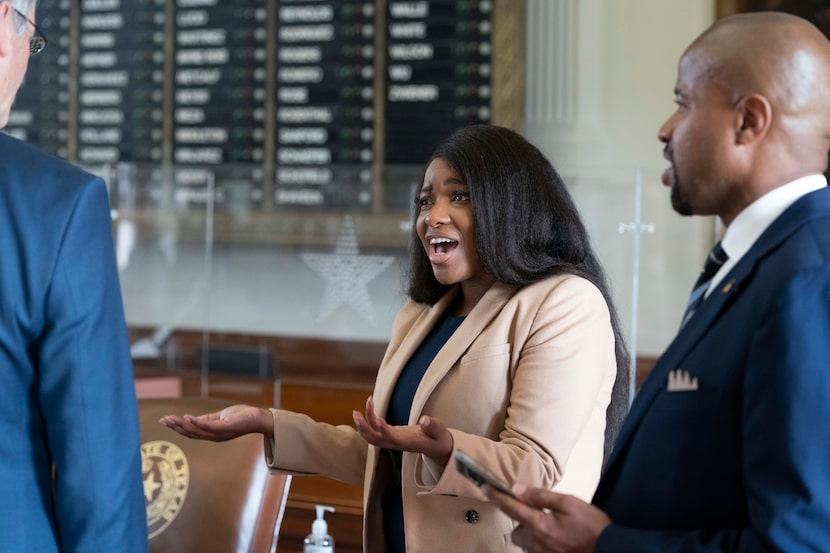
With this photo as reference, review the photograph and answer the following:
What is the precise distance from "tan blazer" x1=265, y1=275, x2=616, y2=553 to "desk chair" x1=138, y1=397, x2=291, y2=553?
11 cm

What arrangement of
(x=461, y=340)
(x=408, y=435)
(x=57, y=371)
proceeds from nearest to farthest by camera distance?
(x=57, y=371) → (x=408, y=435) → (x=461, y=340)

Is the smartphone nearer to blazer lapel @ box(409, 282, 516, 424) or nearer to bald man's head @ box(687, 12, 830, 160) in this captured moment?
bald man's head @ box(687, 12, 830, 160)

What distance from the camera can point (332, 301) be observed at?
416cm

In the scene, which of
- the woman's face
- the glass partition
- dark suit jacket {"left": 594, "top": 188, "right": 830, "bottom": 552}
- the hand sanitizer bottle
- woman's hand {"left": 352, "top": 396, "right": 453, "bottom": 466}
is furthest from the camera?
the glass partition

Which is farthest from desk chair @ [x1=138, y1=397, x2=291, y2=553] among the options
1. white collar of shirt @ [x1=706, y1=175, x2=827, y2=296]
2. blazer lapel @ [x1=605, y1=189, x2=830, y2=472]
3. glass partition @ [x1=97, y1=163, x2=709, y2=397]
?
glass partition @ [x1=97, y1=163, x2=709, y2=397]

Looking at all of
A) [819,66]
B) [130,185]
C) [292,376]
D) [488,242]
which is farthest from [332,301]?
[819,66]

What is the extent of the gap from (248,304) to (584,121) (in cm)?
179

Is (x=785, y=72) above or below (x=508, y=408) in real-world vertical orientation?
above

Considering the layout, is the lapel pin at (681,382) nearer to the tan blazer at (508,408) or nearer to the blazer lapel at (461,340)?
the tan blazer at (508,408)

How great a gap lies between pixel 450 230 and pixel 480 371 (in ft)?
0.93

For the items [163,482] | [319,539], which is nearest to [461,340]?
[319,539]

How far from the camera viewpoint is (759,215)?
1.12m

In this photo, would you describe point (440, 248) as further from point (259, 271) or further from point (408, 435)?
point (259, 271)

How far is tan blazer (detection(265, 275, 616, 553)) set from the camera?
160cm
